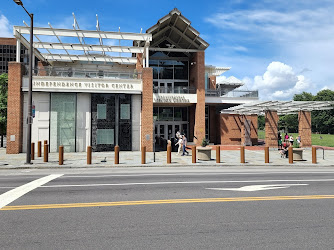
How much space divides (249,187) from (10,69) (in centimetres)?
1970

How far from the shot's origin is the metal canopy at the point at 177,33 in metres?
24.3

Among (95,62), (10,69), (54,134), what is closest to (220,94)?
(95,62)

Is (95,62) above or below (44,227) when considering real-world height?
above

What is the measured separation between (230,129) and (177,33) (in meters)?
12.3

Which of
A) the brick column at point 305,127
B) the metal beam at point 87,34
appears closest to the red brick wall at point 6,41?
the metal beam at point 87,34

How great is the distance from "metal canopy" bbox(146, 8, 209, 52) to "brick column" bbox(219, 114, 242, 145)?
8.52 metres

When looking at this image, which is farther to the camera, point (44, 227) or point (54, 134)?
point (54, 134)

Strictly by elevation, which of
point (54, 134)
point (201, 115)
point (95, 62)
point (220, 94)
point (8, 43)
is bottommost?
point (54, 134)

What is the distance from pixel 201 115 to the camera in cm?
2622

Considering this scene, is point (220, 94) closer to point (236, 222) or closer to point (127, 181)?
point (127, 181)

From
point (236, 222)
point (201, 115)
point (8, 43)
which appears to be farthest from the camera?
point (8, 43)

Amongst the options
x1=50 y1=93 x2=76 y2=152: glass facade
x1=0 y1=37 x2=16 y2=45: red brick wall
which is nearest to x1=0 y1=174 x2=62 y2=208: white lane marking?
x1=50 y1=93 x2=76 y2=152: glass facade

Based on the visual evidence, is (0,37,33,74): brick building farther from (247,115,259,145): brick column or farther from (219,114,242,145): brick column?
(247,115,259,145): brick column

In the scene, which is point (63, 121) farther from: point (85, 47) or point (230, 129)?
point (230, 129)
